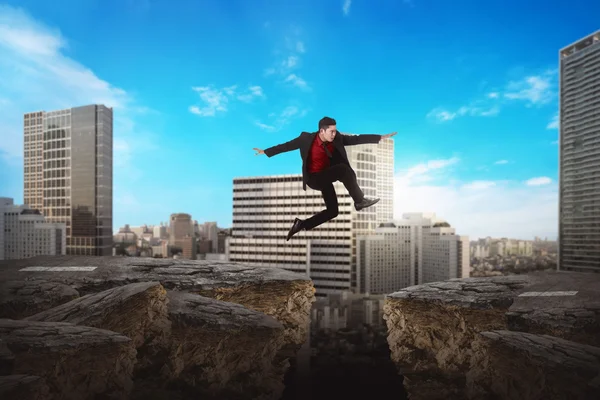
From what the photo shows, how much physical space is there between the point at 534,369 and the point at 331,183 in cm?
486

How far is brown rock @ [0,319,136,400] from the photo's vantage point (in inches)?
213

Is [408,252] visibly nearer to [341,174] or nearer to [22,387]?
[341,174]

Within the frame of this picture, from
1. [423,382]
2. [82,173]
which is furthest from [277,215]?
[423,382]

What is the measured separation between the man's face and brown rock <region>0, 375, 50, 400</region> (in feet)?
20.3

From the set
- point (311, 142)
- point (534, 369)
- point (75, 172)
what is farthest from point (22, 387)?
point (75, 172)

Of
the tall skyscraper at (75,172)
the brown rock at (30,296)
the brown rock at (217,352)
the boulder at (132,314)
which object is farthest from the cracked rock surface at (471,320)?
the tall skyscraper at (75,172)

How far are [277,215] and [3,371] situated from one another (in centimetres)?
5646

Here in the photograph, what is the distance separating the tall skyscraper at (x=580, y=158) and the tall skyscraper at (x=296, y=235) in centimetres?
2580

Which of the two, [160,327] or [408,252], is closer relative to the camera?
[160,327]

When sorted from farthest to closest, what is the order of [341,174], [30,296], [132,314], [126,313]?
[30,296], [132,314], [126,313], [341,174]

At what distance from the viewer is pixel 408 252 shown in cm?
5362

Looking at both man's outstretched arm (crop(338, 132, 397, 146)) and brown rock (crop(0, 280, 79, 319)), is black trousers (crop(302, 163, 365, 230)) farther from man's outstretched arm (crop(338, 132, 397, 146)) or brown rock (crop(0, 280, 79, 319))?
brown rock (crop(0, 280, 79, 319))

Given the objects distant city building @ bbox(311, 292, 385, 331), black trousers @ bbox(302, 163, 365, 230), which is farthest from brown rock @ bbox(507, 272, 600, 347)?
distant city building @ bbox(311, 292, 385, 331)

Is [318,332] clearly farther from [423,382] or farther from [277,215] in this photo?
[277,215]
